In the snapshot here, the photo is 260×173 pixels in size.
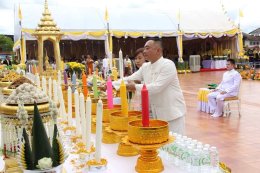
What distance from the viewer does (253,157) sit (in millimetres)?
3904

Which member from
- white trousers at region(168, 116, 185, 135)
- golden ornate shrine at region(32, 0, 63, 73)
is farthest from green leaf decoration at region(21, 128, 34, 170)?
golden ornate shrine at region(32, 0, 63, 73)

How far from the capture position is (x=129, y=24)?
709 inches

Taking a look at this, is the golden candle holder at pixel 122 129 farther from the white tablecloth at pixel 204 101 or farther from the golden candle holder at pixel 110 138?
the white tablecloth at pixel 204 101

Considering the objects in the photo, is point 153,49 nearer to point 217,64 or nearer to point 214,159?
point 214,159

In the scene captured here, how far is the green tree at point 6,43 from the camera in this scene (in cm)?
3369

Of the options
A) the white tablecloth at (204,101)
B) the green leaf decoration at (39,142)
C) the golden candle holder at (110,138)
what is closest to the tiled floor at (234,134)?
the white tablecloth at (204,101)

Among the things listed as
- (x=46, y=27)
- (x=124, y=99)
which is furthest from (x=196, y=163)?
(x=46, y=27)

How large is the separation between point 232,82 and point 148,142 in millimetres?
5377

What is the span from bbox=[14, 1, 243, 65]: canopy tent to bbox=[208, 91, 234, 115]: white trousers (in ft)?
30.7

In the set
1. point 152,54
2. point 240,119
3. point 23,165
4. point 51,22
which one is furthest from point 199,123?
point 23,165

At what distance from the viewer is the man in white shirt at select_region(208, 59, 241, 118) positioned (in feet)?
20.5

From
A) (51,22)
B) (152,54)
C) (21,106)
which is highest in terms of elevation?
(51,22)

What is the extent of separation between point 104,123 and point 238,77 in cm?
482

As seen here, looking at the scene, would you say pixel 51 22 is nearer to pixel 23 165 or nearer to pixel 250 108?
pixel 23 165
